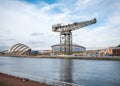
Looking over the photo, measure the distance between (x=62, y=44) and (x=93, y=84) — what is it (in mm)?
84900

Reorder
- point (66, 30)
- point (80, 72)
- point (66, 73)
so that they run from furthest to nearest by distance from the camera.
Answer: point (66, 30) → point (80, 72) → point (66, 73)

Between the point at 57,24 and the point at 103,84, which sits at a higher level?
the point at 57,24

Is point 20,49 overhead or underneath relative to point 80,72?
overhead

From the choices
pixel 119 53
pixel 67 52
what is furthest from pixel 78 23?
pixel 119 53

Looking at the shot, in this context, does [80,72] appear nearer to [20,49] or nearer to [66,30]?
[66,30]

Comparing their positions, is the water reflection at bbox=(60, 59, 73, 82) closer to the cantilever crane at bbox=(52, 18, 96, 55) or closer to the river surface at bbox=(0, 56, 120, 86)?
the river surface at bbox=(0, 56, 120, 86)

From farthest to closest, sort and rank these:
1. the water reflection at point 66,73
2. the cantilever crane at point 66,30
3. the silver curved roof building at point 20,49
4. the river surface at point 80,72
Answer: the silver curved roof building at point 20,49 < the cantilever crane at point 66,30 < the water reflection at point 66,73 < the river surface at point 80,72

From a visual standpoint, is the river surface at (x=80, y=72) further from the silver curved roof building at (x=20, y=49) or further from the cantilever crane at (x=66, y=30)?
the silver curved roof building at (x=20, y=49)

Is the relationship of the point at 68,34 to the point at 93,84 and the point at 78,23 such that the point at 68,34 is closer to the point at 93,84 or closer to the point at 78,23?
the point at 78,23

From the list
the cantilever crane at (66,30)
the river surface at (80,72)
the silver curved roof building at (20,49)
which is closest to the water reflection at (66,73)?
the river surface at (80,72)

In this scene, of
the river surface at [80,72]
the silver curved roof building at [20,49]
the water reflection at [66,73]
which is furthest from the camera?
the silver curved roof building at [20,49]

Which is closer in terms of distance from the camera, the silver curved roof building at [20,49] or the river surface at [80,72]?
the river surface at [80,72]

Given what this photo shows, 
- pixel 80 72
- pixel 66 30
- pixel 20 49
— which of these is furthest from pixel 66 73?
pixel 20 49

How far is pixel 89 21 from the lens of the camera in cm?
8944
